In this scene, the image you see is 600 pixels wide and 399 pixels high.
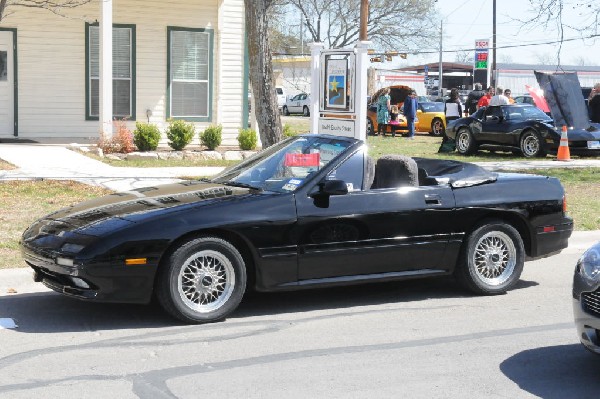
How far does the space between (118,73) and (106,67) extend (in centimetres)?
169

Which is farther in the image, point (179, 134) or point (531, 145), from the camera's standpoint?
point (531, 145)

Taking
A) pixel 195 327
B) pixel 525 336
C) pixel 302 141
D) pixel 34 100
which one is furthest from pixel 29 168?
pixel 525 336

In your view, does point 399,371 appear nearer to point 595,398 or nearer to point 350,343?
point 350,343

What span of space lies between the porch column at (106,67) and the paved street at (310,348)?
37.8ft

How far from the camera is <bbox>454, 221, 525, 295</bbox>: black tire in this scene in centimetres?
805

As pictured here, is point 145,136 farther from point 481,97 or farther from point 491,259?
point 481,97

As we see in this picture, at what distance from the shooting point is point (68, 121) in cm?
2102

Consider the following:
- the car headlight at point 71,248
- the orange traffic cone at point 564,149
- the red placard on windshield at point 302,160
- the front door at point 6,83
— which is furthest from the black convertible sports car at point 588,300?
the front door at point 6,83

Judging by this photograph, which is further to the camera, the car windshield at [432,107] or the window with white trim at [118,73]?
the car windshield at [432,107]

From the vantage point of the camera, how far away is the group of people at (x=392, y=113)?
99.2ft

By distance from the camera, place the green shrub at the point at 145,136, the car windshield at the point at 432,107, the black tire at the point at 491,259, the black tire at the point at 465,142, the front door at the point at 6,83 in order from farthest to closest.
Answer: the car windshield at the point at 432,107 → the black tire at the point at 465,142 → the front door at the point at 6,83 → the green shrub at the point at 145,136 → the black tire at the point at 491,259

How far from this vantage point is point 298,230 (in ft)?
23.9

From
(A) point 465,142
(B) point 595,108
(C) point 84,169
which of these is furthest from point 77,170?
(B) point 595,108

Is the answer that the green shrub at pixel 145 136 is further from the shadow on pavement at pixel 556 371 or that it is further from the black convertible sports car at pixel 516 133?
the shadow on pavement at pixel 556 371
